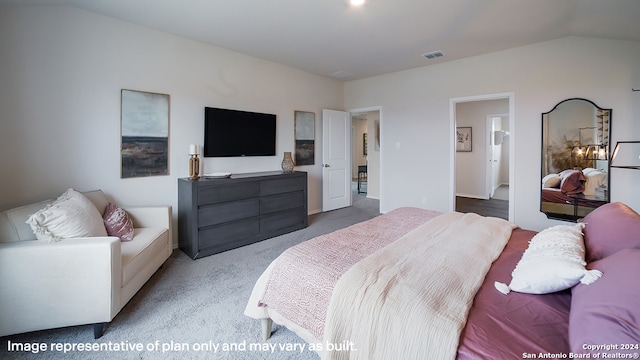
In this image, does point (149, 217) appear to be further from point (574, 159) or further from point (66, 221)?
point (574, 159)

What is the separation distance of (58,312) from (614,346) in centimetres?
269

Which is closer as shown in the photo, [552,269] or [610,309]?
[610,309]

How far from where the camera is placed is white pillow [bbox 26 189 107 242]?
1.88m

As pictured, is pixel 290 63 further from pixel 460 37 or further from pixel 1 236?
pixel 1 236

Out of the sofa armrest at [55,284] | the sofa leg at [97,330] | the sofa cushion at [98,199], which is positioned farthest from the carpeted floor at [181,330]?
the sofa cushion at [98,199]

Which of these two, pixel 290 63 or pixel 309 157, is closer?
pixel 290 63

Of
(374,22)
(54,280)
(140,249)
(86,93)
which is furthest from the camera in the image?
(374,22)

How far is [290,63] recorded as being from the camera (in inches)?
180

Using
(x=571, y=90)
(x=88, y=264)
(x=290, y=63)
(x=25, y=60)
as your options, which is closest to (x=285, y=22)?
(x=290, y=63)

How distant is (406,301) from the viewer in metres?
1.16

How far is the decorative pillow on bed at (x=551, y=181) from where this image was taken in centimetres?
372

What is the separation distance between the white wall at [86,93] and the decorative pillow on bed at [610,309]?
3.71 m

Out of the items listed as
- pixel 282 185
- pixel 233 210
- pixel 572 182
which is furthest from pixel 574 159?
pixel 233 210

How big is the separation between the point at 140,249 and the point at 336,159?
3893 mm
